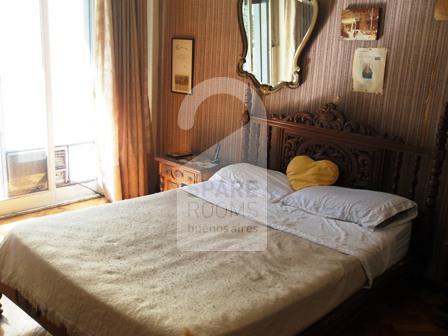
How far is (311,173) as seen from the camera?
296 cm

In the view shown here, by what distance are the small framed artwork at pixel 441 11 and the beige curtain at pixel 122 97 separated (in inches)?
101

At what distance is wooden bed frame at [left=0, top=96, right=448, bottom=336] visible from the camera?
99.2 inches

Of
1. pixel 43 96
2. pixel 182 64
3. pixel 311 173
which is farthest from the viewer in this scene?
pixel 182 64

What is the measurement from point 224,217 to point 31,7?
258 centimetres

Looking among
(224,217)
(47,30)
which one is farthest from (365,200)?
(47,30)

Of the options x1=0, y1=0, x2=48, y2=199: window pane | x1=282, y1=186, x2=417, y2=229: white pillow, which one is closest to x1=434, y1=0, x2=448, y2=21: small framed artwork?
x1=282, y1=186, x2=417, y2=229: white pillow

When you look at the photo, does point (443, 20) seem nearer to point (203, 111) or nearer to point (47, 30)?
point (203, 111)

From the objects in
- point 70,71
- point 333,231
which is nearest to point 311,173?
point 333,231

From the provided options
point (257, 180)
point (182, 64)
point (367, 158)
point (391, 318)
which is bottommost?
point (391, 318)

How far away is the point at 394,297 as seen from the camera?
8.99ft

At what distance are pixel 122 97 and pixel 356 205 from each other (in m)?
2.46

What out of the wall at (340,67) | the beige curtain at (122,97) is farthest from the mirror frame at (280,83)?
the beige curtain at (122,97)

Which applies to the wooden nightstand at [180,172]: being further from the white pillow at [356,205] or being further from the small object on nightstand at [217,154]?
the white pillow at [356,205]

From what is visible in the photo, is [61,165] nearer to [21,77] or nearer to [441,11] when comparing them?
[21,77]
